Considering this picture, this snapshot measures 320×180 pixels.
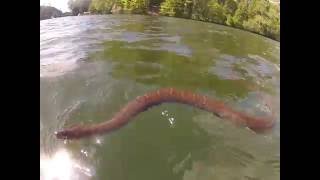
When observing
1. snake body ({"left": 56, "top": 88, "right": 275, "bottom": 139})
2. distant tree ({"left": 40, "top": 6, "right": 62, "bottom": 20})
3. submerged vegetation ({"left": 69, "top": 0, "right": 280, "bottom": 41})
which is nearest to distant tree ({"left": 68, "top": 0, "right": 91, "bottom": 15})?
submerged vegetation ({"left": 69, "top": 0, "right": 280, "bottom": 41})

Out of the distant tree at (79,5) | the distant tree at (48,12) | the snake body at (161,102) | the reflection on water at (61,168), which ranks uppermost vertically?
the distant tree at (79,5)

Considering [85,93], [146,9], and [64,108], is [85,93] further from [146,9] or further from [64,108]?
[146,9]

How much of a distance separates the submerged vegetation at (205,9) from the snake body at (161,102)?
700mm

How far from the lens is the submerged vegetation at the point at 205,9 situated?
3877mm

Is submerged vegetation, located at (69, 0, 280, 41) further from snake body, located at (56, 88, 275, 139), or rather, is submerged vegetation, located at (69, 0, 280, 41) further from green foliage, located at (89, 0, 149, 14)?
snake body, located at (56, 88, 275, 139)

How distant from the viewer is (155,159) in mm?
3564

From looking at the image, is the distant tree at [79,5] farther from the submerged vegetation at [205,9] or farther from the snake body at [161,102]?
the snake body at [161,102]

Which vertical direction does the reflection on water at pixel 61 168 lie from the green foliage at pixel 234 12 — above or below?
below

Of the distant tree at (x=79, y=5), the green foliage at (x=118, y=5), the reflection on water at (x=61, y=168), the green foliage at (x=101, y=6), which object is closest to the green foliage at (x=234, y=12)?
the green foliage at (x=118, y=5)

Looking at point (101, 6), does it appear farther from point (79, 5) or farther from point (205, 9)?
point (205, 9)

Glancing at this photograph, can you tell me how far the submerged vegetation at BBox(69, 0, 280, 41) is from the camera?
3877mm
